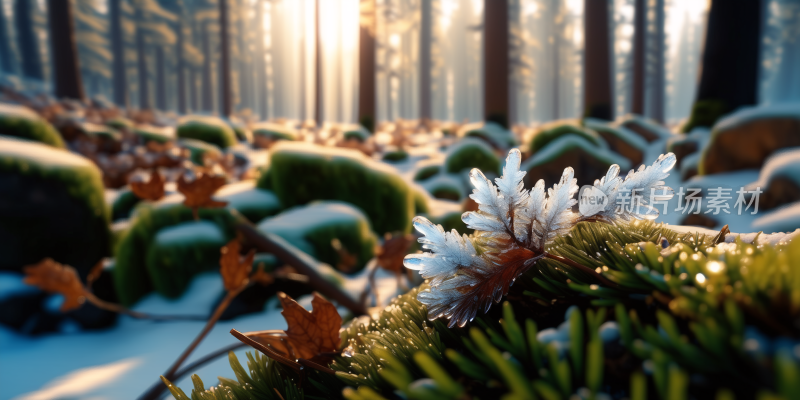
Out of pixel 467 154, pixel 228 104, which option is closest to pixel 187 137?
pixel 467 154

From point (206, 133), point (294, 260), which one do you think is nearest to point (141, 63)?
point (206, 133)

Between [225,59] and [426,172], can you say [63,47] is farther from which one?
[426,172]

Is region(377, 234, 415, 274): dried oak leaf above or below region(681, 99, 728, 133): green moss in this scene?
below

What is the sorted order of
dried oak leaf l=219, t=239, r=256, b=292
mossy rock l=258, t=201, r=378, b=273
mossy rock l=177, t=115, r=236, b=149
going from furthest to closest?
mossy rock l=177, t=115, r=236, b=149
mossy rock l=258, t=201, r=378, b=273
dried oak leaf l=219, t=239, r=256, b=292

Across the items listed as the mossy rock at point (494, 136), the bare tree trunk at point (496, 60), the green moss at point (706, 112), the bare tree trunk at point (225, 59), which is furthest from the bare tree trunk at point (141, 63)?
the green moss at point (706, 112)

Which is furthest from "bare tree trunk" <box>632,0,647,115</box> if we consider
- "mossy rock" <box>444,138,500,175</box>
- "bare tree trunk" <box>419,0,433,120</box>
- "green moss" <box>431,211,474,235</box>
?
"green moss" <box>431,211,474,235</box>

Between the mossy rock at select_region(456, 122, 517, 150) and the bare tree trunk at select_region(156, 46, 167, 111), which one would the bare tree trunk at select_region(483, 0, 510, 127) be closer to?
the mossy rock at select_region(456, 122, 517, 150)

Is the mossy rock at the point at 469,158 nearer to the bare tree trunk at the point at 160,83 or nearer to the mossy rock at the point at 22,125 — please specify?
the mossy rock at the point at 22,125
